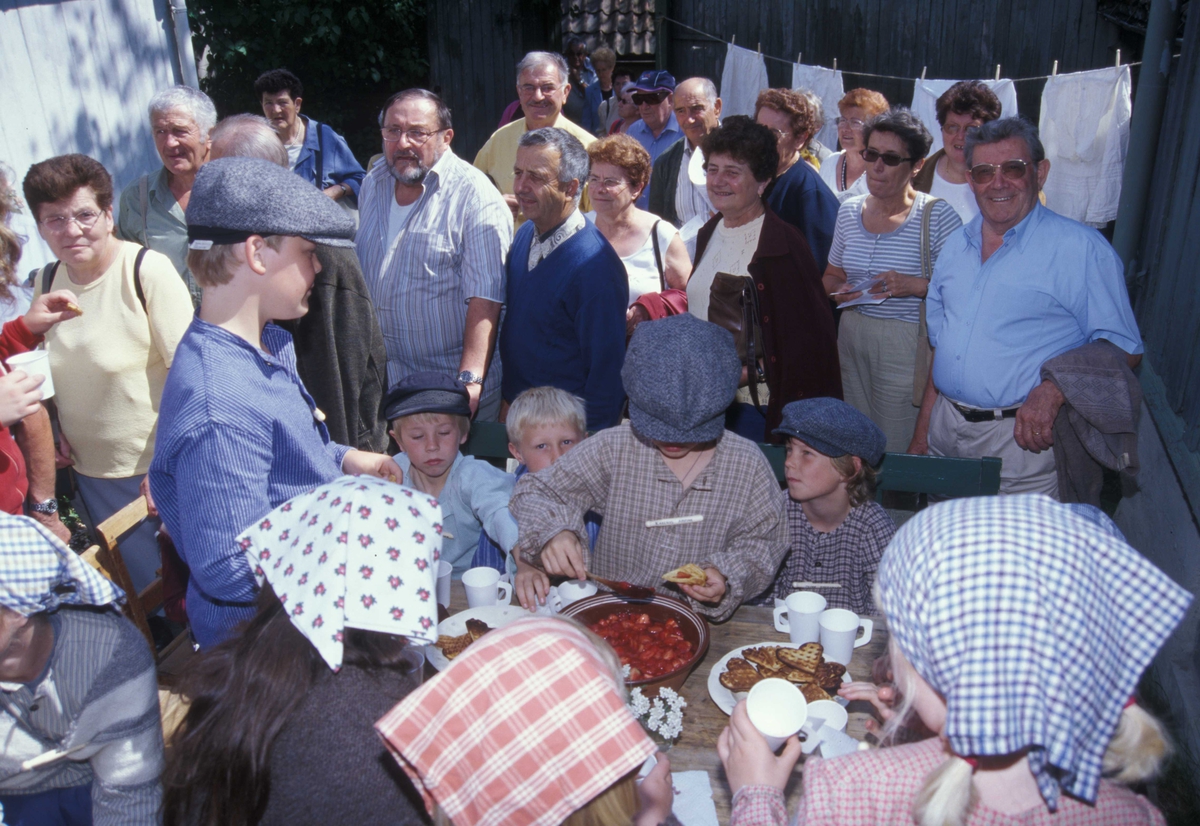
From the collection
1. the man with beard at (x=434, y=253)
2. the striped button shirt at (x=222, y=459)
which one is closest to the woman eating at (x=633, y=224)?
the man with beard at (x=434, y=253)

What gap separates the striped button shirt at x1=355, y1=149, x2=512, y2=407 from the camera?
3926 mm

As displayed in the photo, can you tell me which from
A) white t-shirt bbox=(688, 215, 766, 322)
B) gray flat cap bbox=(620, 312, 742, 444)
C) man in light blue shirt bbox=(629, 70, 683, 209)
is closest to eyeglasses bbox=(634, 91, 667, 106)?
man in light blue shirt bbox=(629, 70, 683, 209)

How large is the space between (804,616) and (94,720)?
1656mm

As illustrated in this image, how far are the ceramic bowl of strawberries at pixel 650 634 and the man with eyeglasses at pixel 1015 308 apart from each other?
1.69 meters

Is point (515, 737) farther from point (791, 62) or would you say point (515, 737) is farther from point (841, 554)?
point (791, 62)

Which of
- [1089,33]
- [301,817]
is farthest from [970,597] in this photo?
[1089,33]

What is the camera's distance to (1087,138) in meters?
7.27

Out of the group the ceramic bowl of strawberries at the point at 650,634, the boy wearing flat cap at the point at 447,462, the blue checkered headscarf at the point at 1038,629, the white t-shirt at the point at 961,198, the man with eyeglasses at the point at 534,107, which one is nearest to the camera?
the blue checkered headscarf at the point at 1038,629

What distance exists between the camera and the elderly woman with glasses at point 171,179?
418 centimetres

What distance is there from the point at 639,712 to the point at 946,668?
3.08 ft

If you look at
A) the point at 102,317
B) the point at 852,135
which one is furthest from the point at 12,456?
the point at 852,135

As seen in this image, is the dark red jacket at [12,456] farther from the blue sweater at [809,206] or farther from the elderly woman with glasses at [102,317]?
the blue sweater at [809,206]

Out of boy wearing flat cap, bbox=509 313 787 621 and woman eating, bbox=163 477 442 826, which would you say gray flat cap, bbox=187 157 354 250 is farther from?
boy wearing flat cap, bbox=509 313 787 621

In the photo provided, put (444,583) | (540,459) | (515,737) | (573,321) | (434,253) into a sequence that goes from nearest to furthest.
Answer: (515,737) < (444,583) < (540,459) < (573,321) < (434,253)
